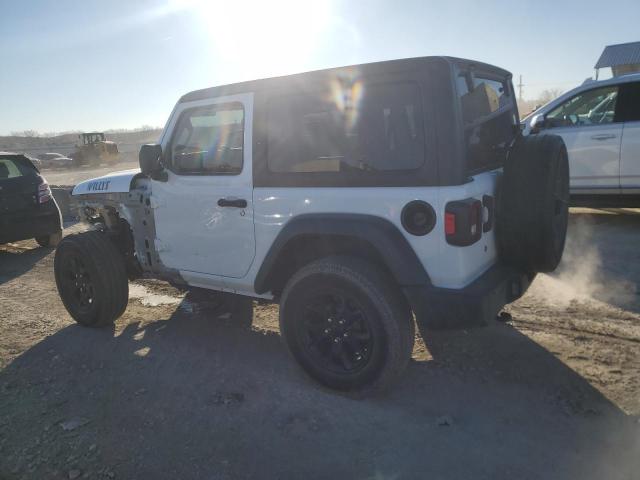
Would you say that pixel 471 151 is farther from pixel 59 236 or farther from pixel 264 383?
pixel 59 236

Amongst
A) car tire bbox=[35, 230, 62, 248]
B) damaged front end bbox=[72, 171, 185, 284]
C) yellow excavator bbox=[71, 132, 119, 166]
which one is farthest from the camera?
yellow excavator bbox=[71, 132, 119, 166]

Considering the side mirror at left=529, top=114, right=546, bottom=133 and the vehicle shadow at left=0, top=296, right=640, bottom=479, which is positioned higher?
the side mirror at left=529, top=114, right=546, bottom=133

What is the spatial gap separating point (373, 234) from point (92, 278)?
2.71 meters

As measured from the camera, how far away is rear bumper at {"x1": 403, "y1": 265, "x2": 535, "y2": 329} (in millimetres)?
2590

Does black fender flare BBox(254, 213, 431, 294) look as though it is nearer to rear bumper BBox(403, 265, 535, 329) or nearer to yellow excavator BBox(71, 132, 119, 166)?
rear bumper BBox(403, 265, 535, 329)

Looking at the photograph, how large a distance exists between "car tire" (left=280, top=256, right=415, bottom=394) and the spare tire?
0.76 meters

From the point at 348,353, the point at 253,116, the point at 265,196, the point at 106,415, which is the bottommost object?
the point at 106,415

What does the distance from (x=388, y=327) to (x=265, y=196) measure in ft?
3.86

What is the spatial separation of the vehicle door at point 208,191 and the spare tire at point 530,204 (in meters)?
1.63

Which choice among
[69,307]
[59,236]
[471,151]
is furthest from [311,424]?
[59,236]

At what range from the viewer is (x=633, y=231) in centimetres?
631

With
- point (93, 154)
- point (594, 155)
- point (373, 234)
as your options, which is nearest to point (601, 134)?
point (594, 155)

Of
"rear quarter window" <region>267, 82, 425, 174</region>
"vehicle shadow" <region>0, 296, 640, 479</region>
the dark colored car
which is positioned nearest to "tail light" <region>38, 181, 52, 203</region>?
the dark colored car

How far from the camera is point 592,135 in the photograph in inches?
256
